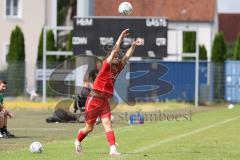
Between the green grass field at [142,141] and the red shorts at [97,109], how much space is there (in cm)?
74

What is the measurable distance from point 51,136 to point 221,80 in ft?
89.5

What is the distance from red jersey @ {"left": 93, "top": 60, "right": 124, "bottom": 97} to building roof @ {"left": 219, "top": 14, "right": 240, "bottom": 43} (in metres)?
86.7

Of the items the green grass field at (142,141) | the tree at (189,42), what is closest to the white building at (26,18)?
the tree at (189,42)

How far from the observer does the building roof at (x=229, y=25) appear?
10275 cm

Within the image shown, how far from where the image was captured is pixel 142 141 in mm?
20328

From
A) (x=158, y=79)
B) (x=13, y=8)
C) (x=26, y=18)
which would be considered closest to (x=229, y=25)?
(x=26, y=18)

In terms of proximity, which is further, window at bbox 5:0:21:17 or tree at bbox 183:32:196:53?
window at bbox 5:0:21:17

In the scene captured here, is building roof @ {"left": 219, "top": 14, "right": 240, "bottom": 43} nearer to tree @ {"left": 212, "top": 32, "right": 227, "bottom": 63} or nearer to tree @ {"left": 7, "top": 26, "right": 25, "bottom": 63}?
tree @ {"left": 212, "top": 32, "right": 227, "bottom": 63}

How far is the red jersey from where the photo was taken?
16188 millimetres

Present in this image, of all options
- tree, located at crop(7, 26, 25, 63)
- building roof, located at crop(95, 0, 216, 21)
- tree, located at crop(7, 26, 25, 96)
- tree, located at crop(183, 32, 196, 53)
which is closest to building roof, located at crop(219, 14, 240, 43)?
building roof, located at crop(95, 0, 216, 21)

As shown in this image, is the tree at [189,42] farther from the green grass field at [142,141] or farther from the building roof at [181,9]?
the green grass field at [142,141]

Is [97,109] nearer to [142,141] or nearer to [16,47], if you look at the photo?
[142,141]

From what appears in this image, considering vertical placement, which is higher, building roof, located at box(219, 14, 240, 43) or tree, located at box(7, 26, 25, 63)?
building roof, located at box(219, 14, 240, 43)

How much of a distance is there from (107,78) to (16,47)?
129 feet
